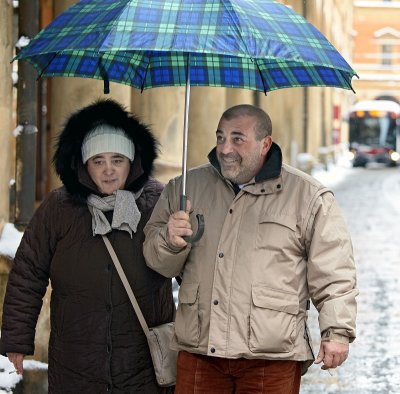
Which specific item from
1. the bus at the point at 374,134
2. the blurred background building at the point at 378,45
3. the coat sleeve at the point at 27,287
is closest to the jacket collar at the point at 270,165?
the coat sleeve at the point at 27,287

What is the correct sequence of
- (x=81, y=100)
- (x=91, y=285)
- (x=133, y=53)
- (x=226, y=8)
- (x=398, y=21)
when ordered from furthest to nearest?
(x=398, y=21), (x=81, y=100), (x=133, y=53), (x=91, y=285), (x=226, y=8)

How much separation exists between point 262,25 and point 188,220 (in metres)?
0.77

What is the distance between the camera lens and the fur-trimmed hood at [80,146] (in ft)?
17.0

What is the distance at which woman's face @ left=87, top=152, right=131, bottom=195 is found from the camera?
5.11m

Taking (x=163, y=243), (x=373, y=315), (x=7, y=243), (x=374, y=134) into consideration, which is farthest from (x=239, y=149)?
(x=374, y=134)

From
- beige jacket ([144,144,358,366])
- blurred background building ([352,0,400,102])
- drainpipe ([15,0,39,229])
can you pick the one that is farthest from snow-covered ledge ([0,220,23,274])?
blurred background building ([352,0,400,102])

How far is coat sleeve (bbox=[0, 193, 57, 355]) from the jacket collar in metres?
0.77

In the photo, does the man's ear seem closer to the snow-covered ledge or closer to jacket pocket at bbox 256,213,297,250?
jacket pocket at bbox 256,213,297,250

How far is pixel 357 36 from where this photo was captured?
281 ft

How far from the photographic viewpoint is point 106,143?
5.11m

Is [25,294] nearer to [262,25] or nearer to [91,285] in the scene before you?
[91,285]

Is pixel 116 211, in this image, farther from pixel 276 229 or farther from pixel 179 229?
pixel 276 229

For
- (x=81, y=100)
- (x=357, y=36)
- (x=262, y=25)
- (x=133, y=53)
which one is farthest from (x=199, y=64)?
(x=357, y=36)

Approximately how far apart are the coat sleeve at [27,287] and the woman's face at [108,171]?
0.24 metres
